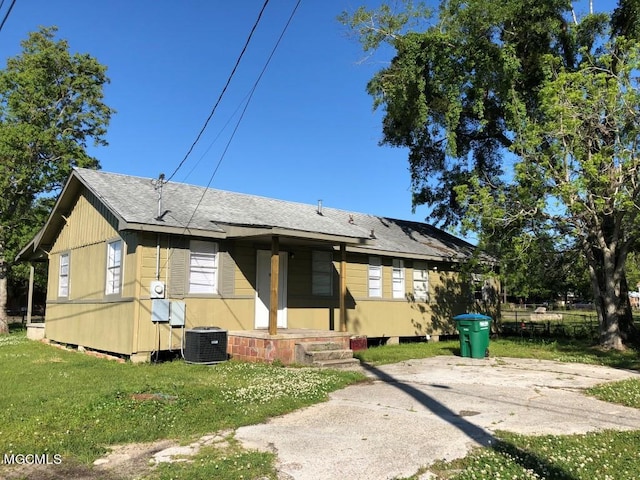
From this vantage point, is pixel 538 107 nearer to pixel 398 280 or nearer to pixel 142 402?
pixel 398 280

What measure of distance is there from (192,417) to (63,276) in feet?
37.5

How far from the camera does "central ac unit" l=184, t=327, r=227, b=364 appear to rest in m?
11.0

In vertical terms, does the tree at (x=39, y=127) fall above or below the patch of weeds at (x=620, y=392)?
above

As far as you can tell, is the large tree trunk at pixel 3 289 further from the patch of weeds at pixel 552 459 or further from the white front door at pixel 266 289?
the patch of weeds at pixel 552 459

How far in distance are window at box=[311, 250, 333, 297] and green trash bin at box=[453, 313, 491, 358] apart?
3.90 metres

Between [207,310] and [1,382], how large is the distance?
4550 millimetres

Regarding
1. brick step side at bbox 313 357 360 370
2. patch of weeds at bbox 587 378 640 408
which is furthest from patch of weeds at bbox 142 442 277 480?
brick step side at bbox 313 357 360 370

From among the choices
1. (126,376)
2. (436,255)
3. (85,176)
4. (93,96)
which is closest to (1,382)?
(126,376)

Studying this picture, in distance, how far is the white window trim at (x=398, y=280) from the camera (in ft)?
56.8

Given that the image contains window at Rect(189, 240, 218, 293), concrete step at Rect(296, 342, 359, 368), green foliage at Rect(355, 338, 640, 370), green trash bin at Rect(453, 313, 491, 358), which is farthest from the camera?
green trash bin at Rect(453, 313, 491, 358)

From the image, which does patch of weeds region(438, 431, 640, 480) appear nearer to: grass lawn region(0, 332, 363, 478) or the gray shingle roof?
grass lawn region(0, 332, 363, 478)

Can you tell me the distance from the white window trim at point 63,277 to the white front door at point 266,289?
6.16 metres

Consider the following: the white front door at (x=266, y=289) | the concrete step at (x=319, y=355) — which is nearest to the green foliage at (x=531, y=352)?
the concrete step at (x=319, y=355)

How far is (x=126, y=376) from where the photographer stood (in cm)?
958
